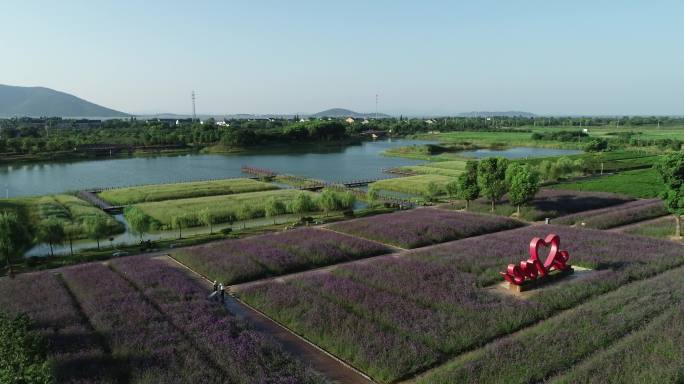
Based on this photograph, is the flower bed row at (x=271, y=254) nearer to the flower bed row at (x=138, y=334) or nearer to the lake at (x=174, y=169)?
the flower bed row at (x=138, y=334)

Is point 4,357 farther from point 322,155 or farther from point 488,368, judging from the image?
point 322,155

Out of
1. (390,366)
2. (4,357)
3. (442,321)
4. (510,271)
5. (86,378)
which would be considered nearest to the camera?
(4,357)

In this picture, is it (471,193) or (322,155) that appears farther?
(322,155)

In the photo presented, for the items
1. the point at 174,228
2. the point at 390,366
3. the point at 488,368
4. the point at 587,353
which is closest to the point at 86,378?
the point at 390,366

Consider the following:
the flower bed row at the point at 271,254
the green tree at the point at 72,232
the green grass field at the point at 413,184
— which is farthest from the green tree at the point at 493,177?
the green tree at the point at 72,232

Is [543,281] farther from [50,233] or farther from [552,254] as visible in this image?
[50,233]

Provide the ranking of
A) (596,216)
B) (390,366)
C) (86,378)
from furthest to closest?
(596,216) < (390,366) < (86,378)

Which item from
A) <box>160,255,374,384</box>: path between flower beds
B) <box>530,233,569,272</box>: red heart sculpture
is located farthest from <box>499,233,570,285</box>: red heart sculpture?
<box>160,255,374,384</box>: path between flower beds
